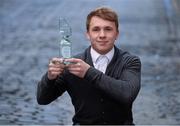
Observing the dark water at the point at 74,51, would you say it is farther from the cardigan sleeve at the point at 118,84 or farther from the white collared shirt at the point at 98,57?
the cardigan sleeve at the point at 118,84

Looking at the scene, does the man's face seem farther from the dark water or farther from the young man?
the dark water

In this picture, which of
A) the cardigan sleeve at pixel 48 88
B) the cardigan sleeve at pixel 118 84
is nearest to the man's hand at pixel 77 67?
the cardigan sleeve at pixel 118 84

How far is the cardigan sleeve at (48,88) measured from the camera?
4.12 m

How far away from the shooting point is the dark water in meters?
9.71

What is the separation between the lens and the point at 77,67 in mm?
3865

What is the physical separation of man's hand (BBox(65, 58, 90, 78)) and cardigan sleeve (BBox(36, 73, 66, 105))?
0.26 m

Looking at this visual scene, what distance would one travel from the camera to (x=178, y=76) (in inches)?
501

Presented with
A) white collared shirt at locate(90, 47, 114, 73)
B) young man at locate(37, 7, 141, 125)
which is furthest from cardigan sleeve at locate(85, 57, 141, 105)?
white collared shirt at locate(90, 47, 114, 73)

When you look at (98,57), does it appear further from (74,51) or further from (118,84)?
(74,51)

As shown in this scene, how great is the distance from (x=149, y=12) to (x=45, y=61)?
1133 cm

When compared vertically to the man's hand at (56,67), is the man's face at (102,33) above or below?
above

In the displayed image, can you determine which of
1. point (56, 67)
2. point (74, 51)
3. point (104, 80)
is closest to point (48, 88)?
point (56, 67)

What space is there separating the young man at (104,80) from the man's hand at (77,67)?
6cm

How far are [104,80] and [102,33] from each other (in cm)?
32
